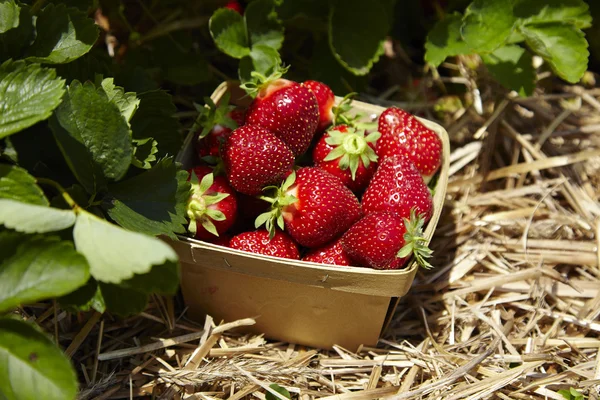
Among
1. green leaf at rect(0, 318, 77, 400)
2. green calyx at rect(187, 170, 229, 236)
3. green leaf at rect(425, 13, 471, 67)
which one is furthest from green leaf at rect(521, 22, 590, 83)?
green leaf at rect(0, 318, 77, 400)

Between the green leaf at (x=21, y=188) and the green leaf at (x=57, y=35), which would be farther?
the green leaf at (x=57, y=35)

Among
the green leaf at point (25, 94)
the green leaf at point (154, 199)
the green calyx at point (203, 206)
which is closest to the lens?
the green leaf at point (25, 94)

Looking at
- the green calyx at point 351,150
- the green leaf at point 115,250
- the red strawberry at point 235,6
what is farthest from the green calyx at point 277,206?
the red strawberry at point 235,6

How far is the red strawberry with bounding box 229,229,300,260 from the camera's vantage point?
112 cm

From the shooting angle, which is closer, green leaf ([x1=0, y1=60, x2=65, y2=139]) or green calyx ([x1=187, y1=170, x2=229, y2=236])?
green leaf ([x1=0, y1=60, x2=65, y2=139])

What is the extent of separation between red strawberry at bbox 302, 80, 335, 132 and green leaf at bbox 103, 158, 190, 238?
0.36 metres

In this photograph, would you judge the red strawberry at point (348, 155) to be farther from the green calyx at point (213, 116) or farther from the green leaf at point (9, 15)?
the green leaf at point (9, 15)

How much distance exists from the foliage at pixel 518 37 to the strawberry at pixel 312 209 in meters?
0.44

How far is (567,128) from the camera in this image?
170cm

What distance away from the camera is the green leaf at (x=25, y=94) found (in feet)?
2.89

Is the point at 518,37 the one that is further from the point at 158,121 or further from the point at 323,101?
the point at 158,121

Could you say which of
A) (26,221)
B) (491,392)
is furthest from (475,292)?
(26,221)

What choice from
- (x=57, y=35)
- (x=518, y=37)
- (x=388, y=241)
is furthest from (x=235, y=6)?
(x=388, y=241)

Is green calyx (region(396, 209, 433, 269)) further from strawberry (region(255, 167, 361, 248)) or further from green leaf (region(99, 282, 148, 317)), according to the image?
green leaf (region(99, 282, 148, 317))
